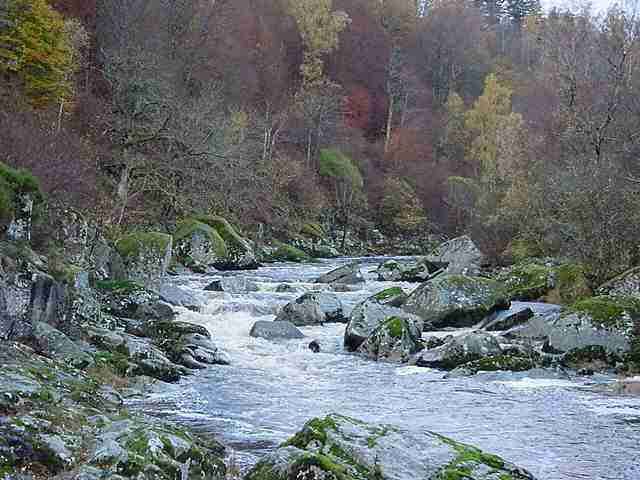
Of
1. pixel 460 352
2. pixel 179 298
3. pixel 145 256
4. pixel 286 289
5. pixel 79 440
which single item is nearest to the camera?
pixel 79 440

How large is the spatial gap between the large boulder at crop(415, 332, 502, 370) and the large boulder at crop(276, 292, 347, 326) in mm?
4350

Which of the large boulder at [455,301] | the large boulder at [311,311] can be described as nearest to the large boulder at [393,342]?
the large boulder at [455,301]

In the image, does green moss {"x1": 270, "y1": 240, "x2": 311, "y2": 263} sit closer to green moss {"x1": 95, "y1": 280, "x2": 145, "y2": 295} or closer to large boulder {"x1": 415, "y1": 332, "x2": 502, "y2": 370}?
green moss {"x1": 95, "y1": 280, "x2": 145, "y2": 295}

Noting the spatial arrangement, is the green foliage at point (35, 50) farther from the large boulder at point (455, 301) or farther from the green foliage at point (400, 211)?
the green foliage at point (400, 211)

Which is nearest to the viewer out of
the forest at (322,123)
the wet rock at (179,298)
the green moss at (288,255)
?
→ the wet rock at (179,298)

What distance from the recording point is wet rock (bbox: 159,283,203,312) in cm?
1819

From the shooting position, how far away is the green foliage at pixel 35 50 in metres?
24.8

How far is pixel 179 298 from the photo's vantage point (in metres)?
18.5

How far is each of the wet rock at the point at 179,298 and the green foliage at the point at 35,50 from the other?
10.6 metres

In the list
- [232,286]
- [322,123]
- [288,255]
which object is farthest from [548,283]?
[322,123]

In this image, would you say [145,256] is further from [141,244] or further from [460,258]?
[460,258]

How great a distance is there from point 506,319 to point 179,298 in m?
8.22

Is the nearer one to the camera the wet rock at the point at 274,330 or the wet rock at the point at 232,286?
the wet rock at the point at 274,330

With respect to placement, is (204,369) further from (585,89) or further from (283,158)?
Result: (283,158)
